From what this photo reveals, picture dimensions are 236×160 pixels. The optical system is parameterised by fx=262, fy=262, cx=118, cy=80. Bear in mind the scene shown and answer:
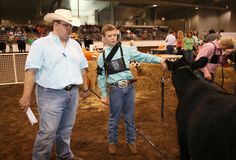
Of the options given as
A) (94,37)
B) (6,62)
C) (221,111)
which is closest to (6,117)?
(6,62)

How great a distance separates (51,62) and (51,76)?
0.47 feet

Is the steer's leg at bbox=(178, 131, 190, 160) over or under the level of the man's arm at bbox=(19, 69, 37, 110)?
under

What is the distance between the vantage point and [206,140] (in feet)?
6.30

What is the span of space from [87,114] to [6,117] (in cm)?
167

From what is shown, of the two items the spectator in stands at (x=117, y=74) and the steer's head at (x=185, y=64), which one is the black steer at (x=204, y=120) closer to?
the steer's head at (x=185, y=64)

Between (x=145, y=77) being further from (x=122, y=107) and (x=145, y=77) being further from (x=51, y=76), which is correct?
(x=51, y=76)

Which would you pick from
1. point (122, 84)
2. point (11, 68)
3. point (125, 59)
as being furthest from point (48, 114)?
point (11, 68)

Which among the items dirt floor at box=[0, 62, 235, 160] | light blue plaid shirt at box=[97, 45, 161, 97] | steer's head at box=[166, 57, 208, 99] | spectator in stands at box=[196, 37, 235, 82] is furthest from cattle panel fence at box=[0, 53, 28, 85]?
steer's head at box=[166, 57, 208, 99]

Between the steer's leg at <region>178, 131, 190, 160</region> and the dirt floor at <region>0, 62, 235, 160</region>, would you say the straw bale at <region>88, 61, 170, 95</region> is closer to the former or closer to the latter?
the dirt floor at <region>0, 62, 235, 160</region>

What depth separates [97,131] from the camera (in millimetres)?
4516

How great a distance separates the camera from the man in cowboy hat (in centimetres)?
262

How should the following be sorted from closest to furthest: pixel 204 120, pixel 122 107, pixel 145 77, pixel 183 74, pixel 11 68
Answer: pixel 204 120, pixel 183 74, pixel 122 107, pixel 145 77, pixel 11 68

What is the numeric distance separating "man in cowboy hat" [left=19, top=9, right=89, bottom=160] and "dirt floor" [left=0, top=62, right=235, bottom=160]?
102 centimetres

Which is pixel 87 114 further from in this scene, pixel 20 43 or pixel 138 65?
pixel 20 43
